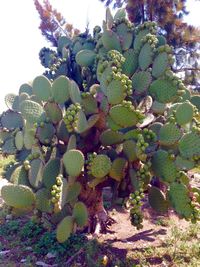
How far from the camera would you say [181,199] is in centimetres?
328

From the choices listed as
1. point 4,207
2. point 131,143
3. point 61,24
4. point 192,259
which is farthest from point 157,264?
point 61,24

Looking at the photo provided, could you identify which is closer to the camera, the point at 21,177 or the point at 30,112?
the point at 21,177

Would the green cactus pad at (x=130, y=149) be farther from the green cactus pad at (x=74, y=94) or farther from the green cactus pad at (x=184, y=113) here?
the green cactus pad at (x=74, y=94)

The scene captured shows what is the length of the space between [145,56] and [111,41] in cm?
50

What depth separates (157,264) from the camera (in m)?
3.36

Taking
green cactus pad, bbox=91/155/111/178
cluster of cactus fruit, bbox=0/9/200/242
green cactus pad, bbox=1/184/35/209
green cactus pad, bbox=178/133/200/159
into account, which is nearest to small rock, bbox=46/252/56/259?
cluster of cactus fruit, bbox=0/9/200/242

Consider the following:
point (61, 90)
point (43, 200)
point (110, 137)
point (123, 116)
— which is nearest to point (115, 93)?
point (123, 116)

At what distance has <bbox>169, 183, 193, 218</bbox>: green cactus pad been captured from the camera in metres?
3.25

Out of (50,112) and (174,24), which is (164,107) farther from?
(174,24)

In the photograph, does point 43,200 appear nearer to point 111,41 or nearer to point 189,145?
point 189,145

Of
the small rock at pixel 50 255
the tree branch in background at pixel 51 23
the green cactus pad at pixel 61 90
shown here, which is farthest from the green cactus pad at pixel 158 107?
the tree branch in background at pixel 51 23

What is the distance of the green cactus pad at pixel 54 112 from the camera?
11.5 ft

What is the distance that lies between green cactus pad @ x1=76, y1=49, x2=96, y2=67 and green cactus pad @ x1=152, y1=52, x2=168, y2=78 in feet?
2.47

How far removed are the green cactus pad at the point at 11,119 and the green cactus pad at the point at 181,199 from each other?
1719 mm
